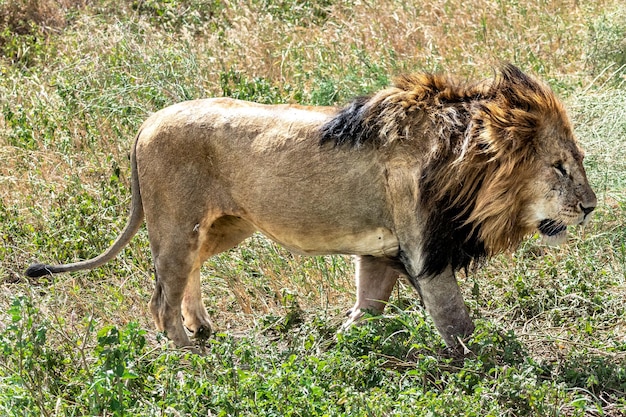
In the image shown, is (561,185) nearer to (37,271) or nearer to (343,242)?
(343,242)

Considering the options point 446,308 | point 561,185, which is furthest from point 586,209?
point 446,308

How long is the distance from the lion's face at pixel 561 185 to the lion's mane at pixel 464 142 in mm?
49

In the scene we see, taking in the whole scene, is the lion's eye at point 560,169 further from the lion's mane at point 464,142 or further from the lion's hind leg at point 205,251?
the lion's hind leg at point 205,251

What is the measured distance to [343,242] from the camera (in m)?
4.46

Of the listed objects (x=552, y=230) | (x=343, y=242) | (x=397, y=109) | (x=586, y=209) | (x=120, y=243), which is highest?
(x=397, y=109)

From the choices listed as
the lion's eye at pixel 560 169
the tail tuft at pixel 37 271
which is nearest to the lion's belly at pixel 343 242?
the lion's eye at pixel 560 169

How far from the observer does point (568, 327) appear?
15.3ft

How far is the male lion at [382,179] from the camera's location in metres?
4.13

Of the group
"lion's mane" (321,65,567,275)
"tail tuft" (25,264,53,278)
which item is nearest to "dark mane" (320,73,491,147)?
"lion's mane" (321,65,567,275)

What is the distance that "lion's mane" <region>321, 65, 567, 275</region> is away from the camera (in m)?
4.11

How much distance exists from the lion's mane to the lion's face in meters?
0.05

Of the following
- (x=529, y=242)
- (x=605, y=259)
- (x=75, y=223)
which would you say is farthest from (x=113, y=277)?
(x=605, y=259)

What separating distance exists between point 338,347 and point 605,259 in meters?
1.56

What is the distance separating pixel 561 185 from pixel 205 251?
1721 mm
